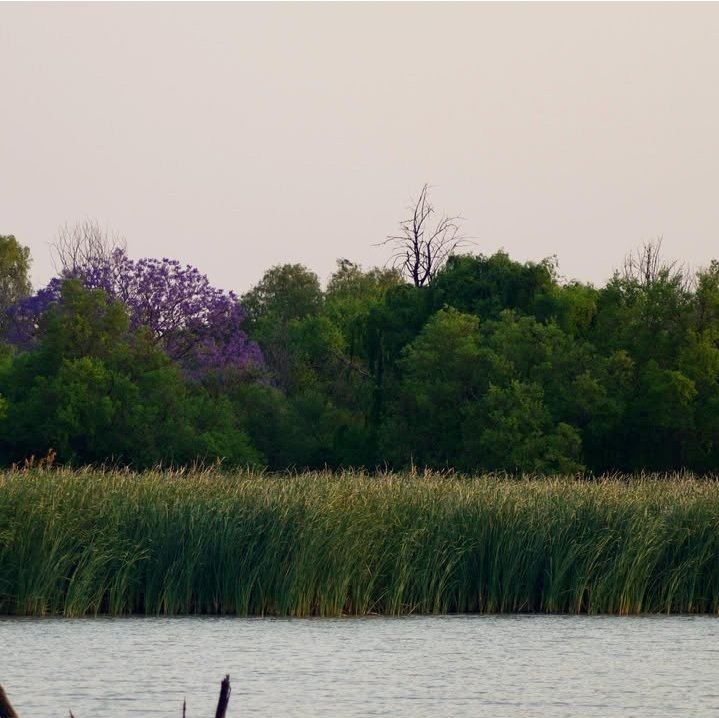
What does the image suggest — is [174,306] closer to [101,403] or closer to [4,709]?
[101,403]

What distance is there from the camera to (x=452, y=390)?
50.8 m

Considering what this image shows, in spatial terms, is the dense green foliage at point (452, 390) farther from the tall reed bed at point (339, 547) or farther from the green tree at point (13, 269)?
the green tree at point (13, 269)

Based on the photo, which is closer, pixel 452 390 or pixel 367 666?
pixel 367 666

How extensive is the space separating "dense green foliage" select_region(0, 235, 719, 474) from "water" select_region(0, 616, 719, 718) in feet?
80.3

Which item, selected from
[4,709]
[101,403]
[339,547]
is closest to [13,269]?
[101,403]

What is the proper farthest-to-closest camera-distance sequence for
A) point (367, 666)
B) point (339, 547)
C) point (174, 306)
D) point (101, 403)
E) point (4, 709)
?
point (174, 306), point (101, 403), point (339, 547), point (367, 666), point (4, 709)

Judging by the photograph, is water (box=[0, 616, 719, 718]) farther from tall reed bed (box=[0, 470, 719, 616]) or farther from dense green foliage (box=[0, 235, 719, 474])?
dense green foliage (box=[0, 235, 719, 474])

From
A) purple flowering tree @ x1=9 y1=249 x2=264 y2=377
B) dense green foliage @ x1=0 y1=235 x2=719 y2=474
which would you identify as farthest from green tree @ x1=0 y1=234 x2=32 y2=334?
dense green foliage @ x1=0 y1=235 x2=719 y2=474

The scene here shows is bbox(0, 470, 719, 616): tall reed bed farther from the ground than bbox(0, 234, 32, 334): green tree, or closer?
closer

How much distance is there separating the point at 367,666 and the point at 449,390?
31216 millimetres

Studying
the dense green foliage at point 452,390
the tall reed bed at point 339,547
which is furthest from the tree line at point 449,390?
the tall reed bed at point 339,547

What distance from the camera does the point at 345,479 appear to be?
88.0 ft

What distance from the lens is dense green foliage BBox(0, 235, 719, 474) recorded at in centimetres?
4962

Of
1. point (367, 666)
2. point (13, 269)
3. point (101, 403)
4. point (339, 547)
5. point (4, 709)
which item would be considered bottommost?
point (367, 666)
